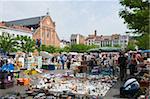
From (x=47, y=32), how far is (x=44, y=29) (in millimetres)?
1460

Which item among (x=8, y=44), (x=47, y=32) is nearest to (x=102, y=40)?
(x=47, y=32)

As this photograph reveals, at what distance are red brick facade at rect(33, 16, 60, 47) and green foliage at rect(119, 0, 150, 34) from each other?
64.7m

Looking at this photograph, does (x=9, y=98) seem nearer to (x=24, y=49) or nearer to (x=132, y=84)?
(x=132, y=84)

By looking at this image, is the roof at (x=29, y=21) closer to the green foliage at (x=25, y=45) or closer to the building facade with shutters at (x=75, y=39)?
the green foliage at (x=25, y=45)

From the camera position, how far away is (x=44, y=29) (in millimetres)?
87562

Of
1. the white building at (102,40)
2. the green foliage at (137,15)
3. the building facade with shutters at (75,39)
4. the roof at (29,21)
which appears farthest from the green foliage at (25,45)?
the white building at (102,40)

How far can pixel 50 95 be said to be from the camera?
11.6m

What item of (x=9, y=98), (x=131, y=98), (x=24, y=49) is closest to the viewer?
(x=9, y=98)

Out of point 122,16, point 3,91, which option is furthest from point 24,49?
point 3,91

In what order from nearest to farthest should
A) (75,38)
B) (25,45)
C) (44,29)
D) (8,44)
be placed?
1. (8,44)
2. (25,45)
3. (44,29)
4. (75,38)

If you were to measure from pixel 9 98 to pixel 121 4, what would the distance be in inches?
390

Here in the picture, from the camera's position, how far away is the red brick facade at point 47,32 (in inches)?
3306

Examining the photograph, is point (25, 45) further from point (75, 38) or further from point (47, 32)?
point (75, 38)

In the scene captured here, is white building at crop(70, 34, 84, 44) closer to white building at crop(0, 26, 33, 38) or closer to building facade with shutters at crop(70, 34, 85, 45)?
building facade with shutters at crop(70, 34, 85, 45)
